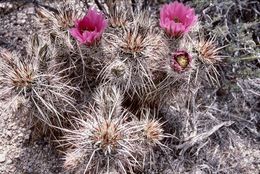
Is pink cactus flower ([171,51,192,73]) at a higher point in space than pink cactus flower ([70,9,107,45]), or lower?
lower

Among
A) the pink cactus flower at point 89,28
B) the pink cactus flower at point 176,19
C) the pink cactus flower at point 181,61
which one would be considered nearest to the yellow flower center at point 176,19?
the pink cactus flower at point 176,19

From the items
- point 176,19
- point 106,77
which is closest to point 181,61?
point 176,19

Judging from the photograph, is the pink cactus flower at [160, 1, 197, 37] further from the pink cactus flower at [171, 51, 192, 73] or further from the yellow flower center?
the pink cactus flower at [171, 51, 192, 73]

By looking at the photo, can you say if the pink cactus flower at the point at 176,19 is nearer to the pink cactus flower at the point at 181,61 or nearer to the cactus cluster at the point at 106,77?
the cactus cluster at the point at 106,77

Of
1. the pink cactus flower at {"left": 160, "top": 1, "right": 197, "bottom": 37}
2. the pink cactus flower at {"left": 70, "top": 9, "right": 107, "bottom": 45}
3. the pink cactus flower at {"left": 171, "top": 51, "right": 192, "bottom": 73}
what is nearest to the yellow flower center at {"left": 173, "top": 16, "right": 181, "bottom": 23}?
the pink cactus flower at {"left": 160, "top": 1, "right": 197, "bottom": 37}

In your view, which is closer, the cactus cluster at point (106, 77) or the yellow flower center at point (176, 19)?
the cactus cluster at point (106, 77)

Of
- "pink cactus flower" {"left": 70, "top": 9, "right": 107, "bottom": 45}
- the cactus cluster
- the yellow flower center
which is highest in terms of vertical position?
the yellow flower center
